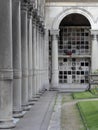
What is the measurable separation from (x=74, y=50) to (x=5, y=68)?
4920 centimetres

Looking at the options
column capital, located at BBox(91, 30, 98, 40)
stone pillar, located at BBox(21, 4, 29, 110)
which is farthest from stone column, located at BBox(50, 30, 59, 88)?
stone pillar, located at BBox(21, 4, 29, 110)

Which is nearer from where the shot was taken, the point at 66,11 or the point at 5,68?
the point at 5,68

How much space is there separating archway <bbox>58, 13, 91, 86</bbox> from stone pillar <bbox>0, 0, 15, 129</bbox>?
47041mm

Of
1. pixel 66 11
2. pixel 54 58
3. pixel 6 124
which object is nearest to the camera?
pixel 6 124

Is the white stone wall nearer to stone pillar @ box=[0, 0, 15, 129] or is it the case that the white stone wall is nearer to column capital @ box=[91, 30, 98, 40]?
column capital @ box=[91, 30, 98, 40]

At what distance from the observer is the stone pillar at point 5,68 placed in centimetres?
2069

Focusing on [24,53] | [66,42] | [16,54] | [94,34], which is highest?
[94,34]

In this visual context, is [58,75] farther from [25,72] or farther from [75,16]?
[25,72]

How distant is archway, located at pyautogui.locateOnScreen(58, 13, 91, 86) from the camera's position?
226 ft

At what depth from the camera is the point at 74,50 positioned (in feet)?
229

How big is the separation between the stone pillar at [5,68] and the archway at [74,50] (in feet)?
154

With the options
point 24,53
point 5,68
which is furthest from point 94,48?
point 5,68

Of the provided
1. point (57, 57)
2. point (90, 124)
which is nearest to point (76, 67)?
point (57, 57)

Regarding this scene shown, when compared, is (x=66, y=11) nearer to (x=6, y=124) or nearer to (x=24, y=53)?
(x=24, y=53)
